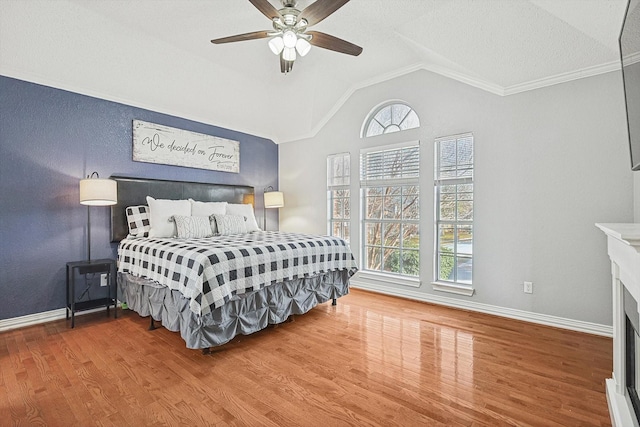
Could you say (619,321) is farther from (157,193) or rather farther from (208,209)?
(157,193)

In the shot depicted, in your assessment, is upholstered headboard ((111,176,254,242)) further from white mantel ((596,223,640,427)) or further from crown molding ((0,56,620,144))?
white mantel ((596,223,640,427))

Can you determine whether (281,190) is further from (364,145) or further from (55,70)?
(55,70)

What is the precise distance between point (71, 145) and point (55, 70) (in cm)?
74

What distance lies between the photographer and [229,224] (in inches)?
153

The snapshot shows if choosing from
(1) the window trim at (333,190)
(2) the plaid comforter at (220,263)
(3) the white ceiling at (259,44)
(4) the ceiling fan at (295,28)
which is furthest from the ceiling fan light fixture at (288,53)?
(1) the window trim at (333,190)

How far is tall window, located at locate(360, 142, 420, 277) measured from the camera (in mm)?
4023

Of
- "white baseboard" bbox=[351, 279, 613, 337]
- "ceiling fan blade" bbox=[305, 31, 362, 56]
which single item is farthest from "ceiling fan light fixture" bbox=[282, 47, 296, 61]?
"white baseboard" bbox=[351, 279, 613, 337]

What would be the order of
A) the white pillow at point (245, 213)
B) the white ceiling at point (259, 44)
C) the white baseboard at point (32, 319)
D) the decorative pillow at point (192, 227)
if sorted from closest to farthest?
the white ceiling at point (259, 44)
the white baseboard at point (32, 319)
the decorative pillow at point (192, 227)
the white pillow at point (245, 213)

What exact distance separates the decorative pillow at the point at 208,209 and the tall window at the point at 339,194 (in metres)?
1.63

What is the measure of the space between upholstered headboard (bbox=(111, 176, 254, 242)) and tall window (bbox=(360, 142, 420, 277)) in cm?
202

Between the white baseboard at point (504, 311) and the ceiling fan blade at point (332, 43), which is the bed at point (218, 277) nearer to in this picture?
the white baseboard at point (504, 311)

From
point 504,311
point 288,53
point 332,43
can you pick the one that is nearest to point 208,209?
point 288,53

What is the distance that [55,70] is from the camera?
317cm

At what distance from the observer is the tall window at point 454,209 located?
357 centimetres
